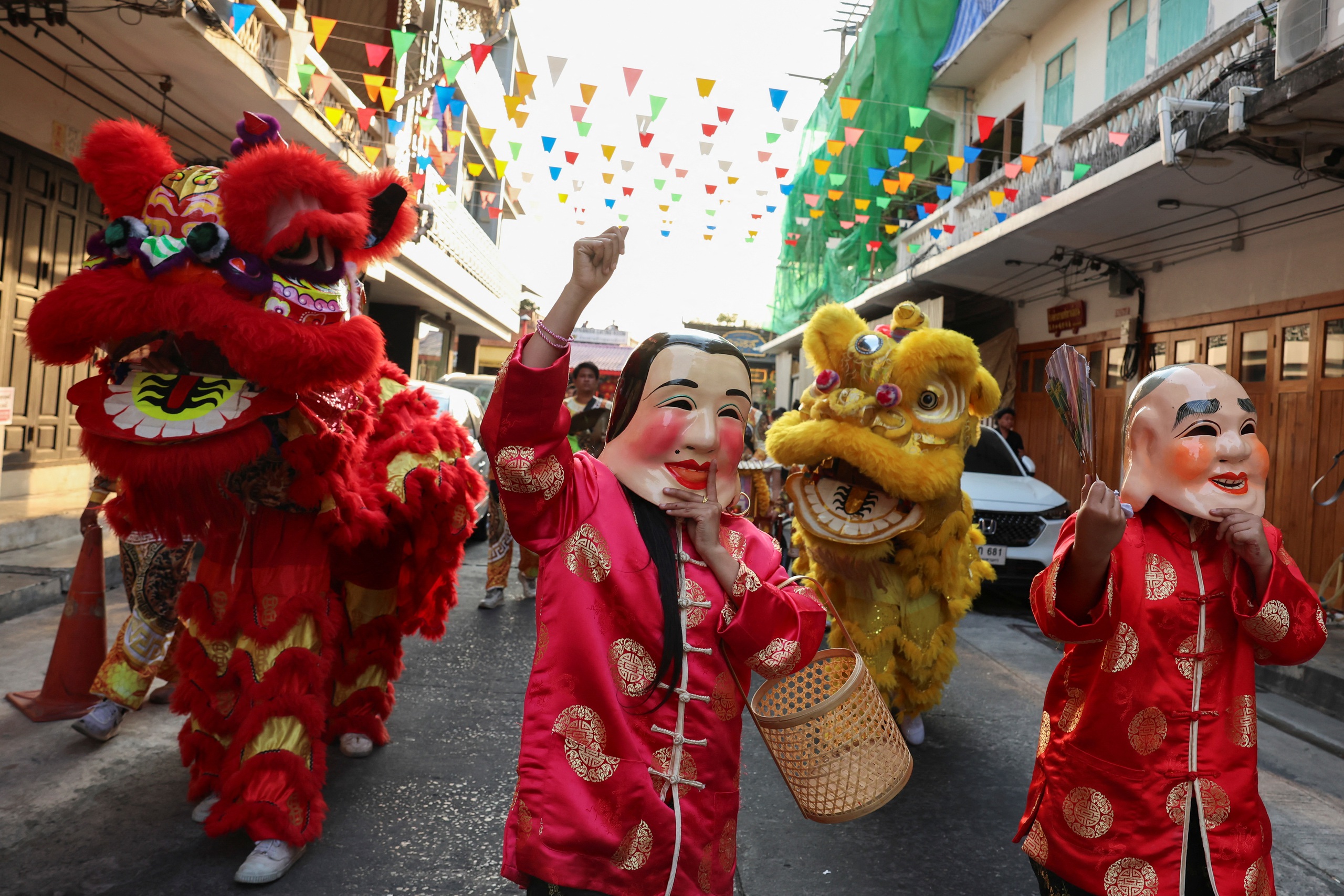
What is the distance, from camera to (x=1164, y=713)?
2205 millimetres

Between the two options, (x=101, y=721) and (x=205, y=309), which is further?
(x=101, y=721)

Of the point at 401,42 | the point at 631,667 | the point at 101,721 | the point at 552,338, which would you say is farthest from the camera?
the point at 401,42

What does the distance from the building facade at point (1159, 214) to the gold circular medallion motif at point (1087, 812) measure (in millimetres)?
5573

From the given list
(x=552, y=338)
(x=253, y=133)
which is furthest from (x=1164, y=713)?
(x=253, y=133)

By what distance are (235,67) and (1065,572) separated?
8.18 meters

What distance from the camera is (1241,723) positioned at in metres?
2.23

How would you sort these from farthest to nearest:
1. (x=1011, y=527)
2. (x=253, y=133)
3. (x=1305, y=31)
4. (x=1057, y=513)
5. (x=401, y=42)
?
1. (x=1057, y=513)
2. (x=1011, y=527)
3. (x=401, y=42)
4. (x=1305, y=31)
5. (x=253, y=133)

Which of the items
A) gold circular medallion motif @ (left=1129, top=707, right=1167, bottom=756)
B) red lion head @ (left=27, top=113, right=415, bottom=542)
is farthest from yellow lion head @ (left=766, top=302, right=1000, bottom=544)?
red lion head @ (left=27, top=113, right=415, bottom=542)

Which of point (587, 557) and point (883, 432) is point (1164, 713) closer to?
point (587, 557)

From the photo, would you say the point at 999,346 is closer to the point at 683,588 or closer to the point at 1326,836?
the point at 1326,836

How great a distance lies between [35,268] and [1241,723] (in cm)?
974

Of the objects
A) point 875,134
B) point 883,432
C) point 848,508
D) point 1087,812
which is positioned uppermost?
point 875,134

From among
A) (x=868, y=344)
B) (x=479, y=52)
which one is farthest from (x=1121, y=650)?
(x=479, y=52)

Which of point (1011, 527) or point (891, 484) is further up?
point (891, 484)
